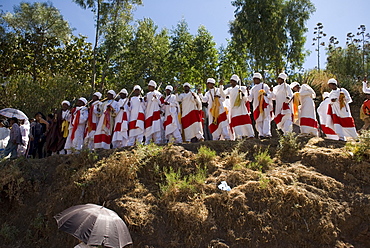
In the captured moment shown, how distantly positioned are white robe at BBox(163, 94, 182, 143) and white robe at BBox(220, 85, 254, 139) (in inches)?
49.8

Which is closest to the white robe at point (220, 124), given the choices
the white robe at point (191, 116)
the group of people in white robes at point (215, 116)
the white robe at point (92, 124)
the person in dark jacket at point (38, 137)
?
the group of people in white robes at point (215, 116)

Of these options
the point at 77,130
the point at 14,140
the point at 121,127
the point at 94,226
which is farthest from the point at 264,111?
the point at 14,140

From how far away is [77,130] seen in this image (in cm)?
1017

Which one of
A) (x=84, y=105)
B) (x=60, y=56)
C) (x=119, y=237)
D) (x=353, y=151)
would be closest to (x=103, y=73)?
(x=60, y=56)

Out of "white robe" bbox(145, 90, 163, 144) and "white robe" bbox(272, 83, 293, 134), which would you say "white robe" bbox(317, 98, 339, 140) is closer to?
"white robe" bbox(272, 83, 293, 134)

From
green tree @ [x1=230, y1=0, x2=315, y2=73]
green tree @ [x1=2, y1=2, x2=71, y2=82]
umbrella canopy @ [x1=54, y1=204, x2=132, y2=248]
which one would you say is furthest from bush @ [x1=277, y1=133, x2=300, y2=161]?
green tree @ [x1=2, y1=2, x2=71, y2=82]

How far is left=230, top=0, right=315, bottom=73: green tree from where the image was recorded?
16516 mm

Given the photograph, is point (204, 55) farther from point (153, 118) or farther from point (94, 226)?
point (94, 226)

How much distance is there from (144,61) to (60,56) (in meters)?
5.56

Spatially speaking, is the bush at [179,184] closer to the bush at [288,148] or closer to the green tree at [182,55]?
the bush at [288,148]

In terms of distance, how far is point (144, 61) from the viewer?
19312mm

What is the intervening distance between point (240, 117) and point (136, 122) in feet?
8.58

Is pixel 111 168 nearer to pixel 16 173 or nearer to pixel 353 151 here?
pixel 16 173

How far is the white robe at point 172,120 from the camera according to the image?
9547 millimetres
